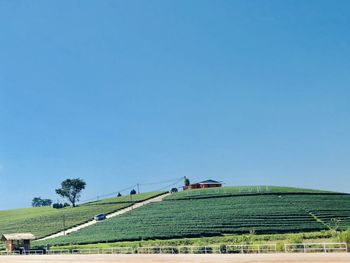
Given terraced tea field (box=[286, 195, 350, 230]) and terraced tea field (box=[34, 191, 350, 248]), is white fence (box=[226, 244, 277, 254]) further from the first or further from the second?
terraced tea field (box=[286, 195, 350, 230])

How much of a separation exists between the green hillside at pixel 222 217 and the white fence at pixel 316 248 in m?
23.0

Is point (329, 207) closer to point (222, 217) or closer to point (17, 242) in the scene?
point (222, 217)

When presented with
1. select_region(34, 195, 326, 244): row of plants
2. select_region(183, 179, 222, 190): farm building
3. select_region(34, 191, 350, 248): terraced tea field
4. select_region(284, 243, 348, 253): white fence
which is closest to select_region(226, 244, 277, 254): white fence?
select_region(284, 243, 348, 253): white fence

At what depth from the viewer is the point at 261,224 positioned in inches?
2621

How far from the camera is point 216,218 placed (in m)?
74.6

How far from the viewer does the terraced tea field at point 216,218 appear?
6500 cm

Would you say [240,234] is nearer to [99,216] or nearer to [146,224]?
[146,224]

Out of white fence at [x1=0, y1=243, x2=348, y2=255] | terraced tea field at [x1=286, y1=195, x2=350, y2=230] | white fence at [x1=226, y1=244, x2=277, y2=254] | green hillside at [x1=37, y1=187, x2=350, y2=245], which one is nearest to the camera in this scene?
white fence at [x1=0, y1=243, x2=348, y2=255]

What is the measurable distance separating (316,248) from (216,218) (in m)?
38.1

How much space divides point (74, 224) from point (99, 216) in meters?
5.14

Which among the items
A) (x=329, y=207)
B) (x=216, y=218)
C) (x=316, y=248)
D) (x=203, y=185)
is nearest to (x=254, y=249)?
(x=316, y=248)

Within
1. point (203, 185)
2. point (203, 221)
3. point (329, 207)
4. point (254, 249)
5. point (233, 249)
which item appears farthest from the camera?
point (203, 185)

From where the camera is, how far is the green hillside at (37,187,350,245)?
214ft

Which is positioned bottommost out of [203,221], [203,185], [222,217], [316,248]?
[316,248]
